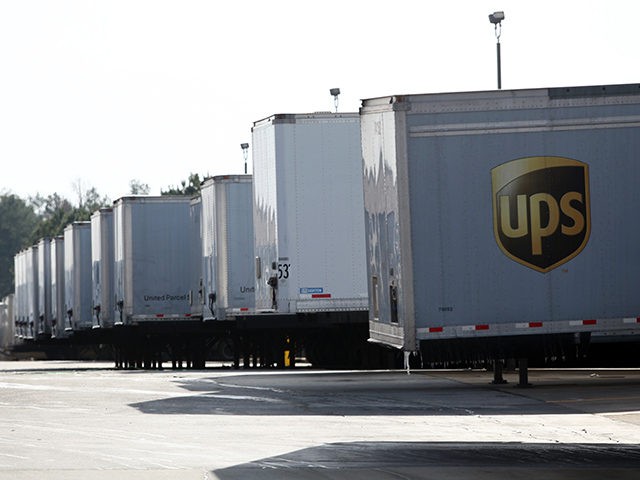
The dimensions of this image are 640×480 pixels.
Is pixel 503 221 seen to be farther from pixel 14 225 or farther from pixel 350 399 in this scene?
pixel 14 225

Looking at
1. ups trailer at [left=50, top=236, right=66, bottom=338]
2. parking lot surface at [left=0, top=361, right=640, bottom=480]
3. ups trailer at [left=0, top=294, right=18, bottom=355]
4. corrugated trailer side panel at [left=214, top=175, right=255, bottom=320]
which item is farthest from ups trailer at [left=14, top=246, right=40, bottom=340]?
parking lot surface at [left=0, top=361, right=640, bottom=480]

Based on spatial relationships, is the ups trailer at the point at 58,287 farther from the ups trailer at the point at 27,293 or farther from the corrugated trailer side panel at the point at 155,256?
the corrugated trailer side panel at the point at 155,256

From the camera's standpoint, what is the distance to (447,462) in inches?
557

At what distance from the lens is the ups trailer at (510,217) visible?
21672mm

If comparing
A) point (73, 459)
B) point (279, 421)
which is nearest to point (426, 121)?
point (279, 421)

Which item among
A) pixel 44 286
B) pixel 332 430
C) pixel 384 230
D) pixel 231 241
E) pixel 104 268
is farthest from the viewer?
pixel 44 286

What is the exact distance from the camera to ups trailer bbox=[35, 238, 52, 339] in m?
58.8

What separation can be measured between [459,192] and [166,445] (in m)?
7.48

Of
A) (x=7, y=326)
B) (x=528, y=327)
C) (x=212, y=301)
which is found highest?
(x=212, y=301)

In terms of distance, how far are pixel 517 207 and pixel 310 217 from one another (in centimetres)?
927

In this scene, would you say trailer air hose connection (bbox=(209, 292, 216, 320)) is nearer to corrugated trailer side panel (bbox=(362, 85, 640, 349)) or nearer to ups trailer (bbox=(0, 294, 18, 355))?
corrugated trailer side panel (bbox=(362, 85, 640, 349))

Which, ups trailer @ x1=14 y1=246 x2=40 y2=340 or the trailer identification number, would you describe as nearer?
the trailer identification number

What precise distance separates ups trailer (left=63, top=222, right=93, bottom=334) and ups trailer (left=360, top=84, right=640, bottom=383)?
3017 cm

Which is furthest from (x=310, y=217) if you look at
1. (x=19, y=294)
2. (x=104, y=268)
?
(x=19, y=294)
